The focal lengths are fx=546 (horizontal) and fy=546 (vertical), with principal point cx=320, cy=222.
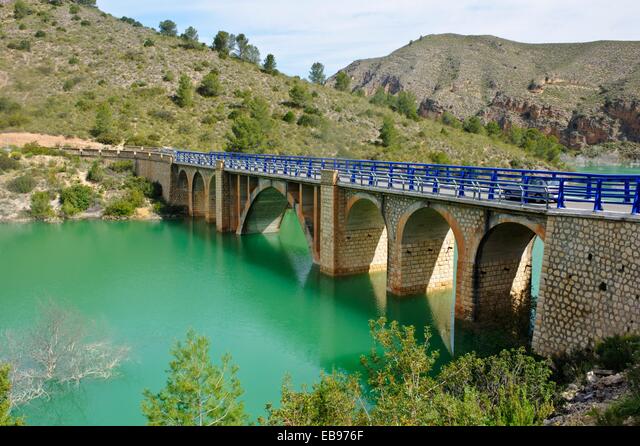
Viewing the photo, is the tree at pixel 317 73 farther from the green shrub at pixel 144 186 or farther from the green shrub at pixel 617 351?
the green shrub at pixel 617 351

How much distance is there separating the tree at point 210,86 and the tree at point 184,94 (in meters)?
2.35

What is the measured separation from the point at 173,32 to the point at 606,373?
308 ft

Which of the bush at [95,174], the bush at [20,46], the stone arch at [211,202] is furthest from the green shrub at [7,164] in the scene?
the bush at [20,46]

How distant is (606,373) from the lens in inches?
451

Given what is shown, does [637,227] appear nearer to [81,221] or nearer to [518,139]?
[81,221]

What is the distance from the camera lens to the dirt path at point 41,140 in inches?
2109

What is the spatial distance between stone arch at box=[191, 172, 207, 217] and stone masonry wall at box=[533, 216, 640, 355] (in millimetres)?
32682

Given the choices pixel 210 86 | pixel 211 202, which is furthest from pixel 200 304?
pixel 210 86

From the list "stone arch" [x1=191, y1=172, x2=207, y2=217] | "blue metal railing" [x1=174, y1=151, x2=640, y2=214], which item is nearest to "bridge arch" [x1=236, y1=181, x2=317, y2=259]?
"blue metal railing" [x1=174, y1=151, x2=640, y2=214]

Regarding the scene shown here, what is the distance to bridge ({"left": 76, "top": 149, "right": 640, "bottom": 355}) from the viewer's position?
12586 mm

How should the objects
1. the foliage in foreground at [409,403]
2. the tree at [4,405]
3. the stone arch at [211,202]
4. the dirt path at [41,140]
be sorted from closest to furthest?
the foliage in foreground at [409,403] → the tree at [4,405] → the stone arch at [211,202] → the dirt path at [41,140]

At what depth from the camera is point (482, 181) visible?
1698cm

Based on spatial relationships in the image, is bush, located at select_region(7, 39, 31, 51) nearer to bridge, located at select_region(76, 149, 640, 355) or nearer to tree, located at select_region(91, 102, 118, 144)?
tree, located at select_region(91, 102, 118, 144)
